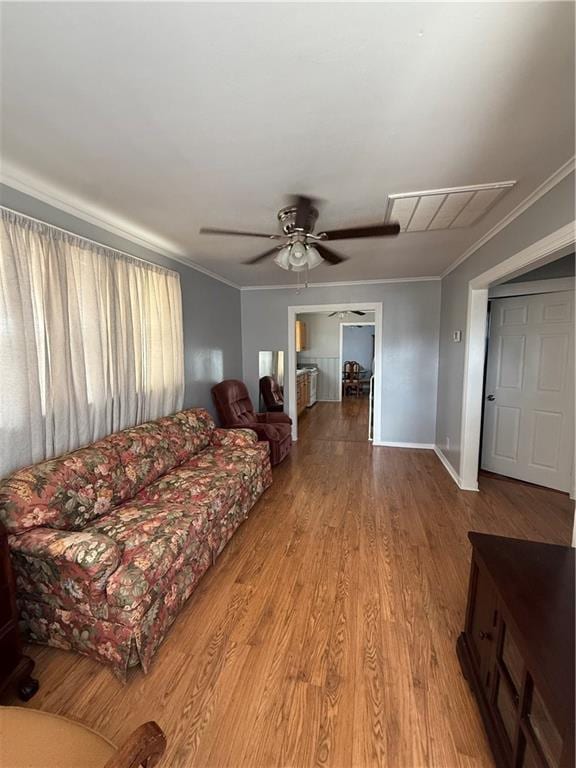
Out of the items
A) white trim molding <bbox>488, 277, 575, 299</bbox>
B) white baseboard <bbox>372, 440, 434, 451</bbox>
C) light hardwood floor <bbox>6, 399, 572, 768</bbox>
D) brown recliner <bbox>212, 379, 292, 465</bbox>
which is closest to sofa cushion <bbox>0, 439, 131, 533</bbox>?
light hardwood floor <bbox>6, 399, 572, 768</bbox>

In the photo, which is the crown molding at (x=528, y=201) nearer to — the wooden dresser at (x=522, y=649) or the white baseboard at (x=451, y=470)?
the wooden dresser at (x=522, y=649)

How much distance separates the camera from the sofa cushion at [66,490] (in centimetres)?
157

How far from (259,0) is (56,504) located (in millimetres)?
2246

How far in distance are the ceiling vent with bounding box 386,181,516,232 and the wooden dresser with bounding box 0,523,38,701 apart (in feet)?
9.23

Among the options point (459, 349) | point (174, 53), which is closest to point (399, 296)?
point (459, 349)

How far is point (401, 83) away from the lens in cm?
118

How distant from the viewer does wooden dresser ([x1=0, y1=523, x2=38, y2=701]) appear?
4.29ft

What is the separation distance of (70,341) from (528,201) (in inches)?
123

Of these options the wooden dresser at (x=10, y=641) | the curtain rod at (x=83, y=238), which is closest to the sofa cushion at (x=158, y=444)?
the wooden dresser at (x=10, y=641)

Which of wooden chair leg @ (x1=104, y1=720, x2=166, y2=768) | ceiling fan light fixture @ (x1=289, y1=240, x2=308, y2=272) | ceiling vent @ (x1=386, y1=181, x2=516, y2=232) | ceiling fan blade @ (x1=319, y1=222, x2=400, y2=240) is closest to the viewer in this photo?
wooden chair leg @ (x1=104, y1=720, x2=166, y2=768)

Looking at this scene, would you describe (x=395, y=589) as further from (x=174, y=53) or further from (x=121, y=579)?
(x=174, y=53)

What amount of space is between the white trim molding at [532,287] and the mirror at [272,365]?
2888mm

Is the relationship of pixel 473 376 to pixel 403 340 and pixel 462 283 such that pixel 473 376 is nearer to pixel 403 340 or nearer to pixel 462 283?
pixel 462 283

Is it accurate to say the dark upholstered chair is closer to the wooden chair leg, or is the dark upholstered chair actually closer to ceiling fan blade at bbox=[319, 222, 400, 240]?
ceiling fan blade at bbox=[319, 222, 400, 240]
